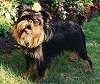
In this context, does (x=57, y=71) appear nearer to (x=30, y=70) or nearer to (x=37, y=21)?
(x=30, y=70)

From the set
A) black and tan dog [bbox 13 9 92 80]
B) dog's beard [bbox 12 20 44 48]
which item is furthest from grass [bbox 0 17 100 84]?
dog's beard [bbox 12 20 44 48]

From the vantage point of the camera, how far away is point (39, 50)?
685 cm

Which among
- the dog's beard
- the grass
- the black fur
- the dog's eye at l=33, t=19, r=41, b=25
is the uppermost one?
the dog's eye at l=33, t=19, r=41, b=25

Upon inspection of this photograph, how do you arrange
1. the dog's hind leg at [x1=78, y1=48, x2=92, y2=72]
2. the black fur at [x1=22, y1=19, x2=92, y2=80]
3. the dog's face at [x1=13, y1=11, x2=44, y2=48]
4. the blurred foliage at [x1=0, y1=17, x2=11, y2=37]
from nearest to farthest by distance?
the dog's face at [x1=13, y1=11, x2=44, y2=48] → the black fur at [x1=22, y1=19, x2=92, y2=80] → the blurred foliage at [x1=0, y1=17, x2=11, y2=37] → the dog's hind leg at [x1=78, y1=48, x2=92, y2=72]

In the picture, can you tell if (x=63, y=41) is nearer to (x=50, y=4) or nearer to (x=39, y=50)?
(x=39, y=50)

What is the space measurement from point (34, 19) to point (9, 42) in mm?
2162

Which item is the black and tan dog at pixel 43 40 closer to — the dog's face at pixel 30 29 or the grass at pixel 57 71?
the dog's face at pixel 30 29

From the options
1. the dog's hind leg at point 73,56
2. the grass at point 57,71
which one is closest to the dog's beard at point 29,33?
the grass at point 57,71

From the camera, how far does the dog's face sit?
632 centimetres

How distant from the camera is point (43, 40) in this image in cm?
666

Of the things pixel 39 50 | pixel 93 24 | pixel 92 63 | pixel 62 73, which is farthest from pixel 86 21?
pixel 39 50

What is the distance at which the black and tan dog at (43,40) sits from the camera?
6.37 m

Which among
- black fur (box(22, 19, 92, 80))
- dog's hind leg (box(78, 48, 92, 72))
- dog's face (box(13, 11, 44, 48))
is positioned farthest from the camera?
dog's hind leg (box(78, 48, 92, 72))

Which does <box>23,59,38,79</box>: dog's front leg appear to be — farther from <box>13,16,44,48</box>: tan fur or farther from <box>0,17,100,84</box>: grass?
<box>13,16,44,48</box>: tan fur
